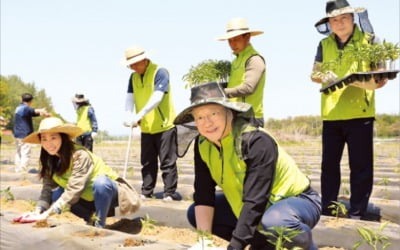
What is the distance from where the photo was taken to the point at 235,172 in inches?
95.3

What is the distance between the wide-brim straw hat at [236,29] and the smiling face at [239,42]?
51mm

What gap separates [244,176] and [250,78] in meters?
1.33

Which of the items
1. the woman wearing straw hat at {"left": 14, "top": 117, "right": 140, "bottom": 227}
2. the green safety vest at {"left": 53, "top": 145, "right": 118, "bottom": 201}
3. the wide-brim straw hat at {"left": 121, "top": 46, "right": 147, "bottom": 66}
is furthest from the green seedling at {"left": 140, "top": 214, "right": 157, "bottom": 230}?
the wide-brim straw hat at {"left": 121, "top": 46, "right": 147, "bottom": 66}

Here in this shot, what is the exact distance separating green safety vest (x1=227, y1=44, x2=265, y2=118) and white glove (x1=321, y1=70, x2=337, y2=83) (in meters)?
0.44

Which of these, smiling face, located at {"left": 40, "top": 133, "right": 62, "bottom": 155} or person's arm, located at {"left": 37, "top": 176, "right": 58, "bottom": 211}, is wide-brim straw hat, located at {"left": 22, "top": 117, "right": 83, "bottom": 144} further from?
person's arm, located at {"left": 37, "top": 176, "right": 58, "bottom": 211}

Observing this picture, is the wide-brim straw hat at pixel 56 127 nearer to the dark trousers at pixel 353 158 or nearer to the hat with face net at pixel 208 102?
the hat with face net at pixel 208 102

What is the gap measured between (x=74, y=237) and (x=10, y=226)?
2.25ft

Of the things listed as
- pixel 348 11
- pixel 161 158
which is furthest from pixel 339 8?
pixel 161 158

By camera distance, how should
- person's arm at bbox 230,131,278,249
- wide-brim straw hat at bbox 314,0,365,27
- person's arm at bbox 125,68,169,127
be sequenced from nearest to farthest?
person's arm at bbox 230,131,278,249 < wide-brim straw hat at bbox 314,0,365,27 < person's arm at bbox 125,68,169,127

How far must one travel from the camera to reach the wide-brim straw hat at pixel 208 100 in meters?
2.29

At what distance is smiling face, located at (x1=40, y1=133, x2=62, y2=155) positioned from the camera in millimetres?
3583

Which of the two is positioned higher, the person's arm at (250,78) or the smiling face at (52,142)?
the person's arm at (250,78)

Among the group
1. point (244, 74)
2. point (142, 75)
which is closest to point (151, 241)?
point (244, 74)

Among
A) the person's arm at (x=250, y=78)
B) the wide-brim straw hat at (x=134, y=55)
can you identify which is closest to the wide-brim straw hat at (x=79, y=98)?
the wide-brim straw hat at (x=134, y=55)
